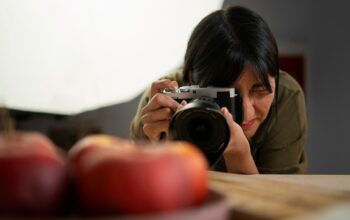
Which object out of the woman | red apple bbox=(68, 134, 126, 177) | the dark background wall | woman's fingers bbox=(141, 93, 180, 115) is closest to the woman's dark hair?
the woman

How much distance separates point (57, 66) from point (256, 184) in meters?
1.44

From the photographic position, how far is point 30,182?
302mm

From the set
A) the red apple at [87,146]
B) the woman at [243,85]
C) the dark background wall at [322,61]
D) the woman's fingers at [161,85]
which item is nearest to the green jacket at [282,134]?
the woman at [243,85]

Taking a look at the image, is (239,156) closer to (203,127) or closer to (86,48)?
(203,127)

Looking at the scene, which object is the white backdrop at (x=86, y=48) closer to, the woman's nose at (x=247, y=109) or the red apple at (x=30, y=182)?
the woman's nose at (x=247, y=109)

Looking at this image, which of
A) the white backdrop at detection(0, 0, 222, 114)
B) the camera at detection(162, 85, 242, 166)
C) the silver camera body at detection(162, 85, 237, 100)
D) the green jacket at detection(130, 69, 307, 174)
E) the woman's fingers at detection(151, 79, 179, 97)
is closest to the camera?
the camera at detection(162, 85, 242, 166)

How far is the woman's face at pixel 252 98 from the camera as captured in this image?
2.77ft

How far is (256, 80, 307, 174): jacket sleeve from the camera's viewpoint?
3.22 ft

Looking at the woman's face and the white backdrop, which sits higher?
the woman's face

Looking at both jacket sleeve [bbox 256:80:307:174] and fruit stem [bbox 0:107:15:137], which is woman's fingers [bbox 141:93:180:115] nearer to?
jacket sleeve [bbox 256:80:307:174]

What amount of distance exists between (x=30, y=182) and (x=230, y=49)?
0.59 meters

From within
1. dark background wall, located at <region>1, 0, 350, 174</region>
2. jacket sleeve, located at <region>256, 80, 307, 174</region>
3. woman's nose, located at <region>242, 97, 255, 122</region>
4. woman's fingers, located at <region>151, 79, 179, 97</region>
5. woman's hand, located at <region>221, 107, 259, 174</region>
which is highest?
woman's fingers, located at <region>151, 79, 179, 97</region>

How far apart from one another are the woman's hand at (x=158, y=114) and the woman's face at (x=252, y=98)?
0.35ft

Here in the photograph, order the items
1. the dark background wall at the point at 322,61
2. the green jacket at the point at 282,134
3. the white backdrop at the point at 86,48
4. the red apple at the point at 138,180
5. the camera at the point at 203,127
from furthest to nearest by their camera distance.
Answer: the dark background wall at the point at 322,61, the white backdrop at the point at 86,48, the green jacket at the point at 282,134, the camera at the point at 203,127, the red apple at the point at 138,180
